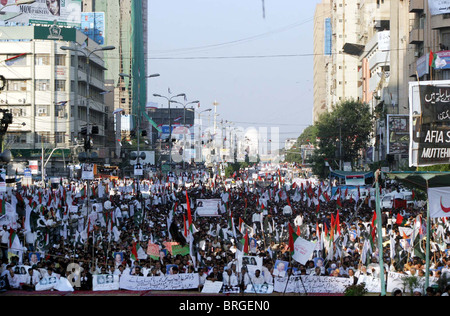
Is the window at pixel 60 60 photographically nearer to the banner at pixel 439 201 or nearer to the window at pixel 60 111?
the window at pixel 60 111

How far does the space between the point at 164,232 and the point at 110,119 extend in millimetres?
75040

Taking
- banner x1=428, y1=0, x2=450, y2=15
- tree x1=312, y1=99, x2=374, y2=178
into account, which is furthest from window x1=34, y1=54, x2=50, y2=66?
banner x1=428, y1=0, x2=450, y2=15

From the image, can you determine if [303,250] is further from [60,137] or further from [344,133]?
[60,137]

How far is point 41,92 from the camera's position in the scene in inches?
3022

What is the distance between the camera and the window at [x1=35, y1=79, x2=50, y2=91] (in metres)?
76.6

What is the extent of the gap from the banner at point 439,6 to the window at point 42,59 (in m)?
40.4

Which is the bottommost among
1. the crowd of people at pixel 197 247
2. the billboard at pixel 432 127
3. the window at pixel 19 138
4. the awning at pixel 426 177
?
the crowd of people at pixel 197 247

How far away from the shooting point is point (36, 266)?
17.0 meters

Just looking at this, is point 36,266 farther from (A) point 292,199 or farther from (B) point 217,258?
(A) point 292,199

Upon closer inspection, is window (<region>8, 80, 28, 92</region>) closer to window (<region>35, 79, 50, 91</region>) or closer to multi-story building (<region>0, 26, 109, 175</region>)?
multi-story building (<region>0, 26, 109, 175</region>)

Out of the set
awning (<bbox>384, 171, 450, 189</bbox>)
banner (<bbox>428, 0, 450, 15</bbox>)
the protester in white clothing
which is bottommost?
the protester in white clothing

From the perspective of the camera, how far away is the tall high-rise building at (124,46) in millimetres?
114550

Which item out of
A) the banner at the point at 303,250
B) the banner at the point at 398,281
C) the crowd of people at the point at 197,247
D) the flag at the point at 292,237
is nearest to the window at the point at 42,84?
the crowd of people at the point at 197,247
